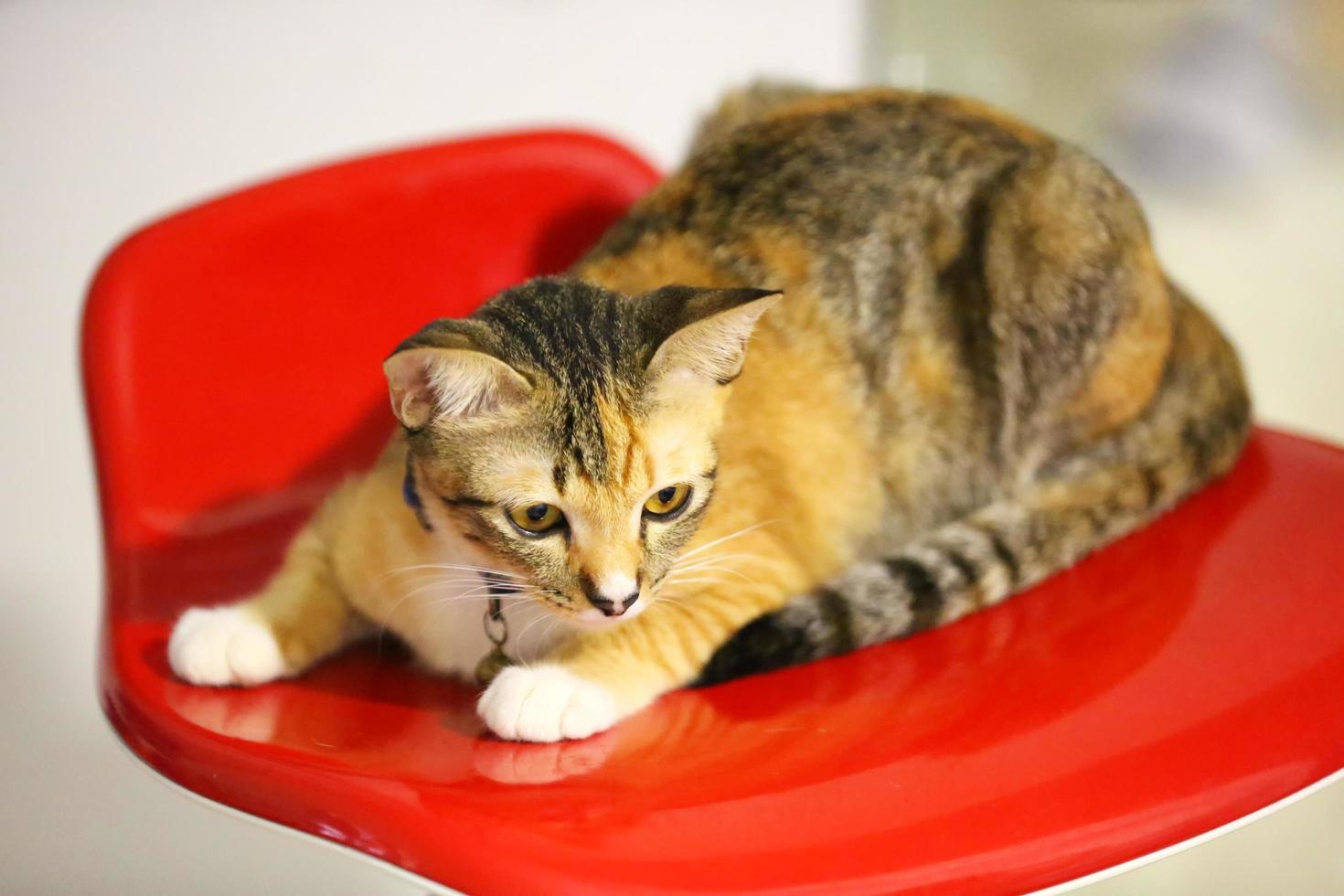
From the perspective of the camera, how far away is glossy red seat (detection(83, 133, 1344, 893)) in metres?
0.90

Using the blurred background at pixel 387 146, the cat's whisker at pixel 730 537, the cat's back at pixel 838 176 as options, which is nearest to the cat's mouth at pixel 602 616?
the cat's whisker at pixel 730 537

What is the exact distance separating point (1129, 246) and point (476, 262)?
0.85 m

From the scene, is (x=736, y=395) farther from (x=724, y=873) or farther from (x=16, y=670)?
(x=16, y=670)

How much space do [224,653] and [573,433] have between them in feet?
1.39

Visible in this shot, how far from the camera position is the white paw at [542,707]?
3.35ft

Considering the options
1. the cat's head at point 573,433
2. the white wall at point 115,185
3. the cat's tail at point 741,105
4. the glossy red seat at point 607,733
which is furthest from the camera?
the cat's tail at point 741,105

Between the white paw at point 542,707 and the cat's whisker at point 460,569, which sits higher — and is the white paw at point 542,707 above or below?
→ below

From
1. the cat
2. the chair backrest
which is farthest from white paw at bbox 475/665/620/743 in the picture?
the chair backrest

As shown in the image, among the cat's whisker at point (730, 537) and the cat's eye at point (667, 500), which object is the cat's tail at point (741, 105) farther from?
the cat's eye at point (667, 500)

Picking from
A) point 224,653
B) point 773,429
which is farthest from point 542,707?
point 773,429

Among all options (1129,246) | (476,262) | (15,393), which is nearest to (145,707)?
(476,262)

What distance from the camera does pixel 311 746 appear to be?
1.00 m

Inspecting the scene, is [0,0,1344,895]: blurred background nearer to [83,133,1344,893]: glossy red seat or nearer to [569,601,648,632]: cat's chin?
[83,133,1344,893]: glossy red seat

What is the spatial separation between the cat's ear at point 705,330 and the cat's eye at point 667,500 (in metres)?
0.10
